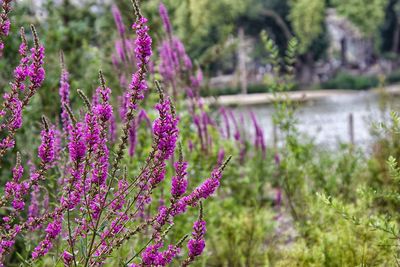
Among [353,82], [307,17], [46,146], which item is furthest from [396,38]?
[46,146]

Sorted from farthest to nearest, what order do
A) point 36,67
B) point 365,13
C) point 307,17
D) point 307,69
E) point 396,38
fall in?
point 396,38 → point 307,69 → point 365,13 → point 307,17 → point 36,67

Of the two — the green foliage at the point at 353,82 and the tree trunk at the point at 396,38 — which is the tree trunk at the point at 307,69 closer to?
the green foliage at the point at 353,82

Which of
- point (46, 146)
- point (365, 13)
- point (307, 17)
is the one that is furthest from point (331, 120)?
point (365, 13)

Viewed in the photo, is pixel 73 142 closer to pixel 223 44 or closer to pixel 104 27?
pixel 223 44

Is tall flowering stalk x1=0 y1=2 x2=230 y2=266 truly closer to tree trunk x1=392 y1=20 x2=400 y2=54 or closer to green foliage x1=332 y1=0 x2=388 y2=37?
green foliage x1=332 y1=0 x2=388 y2=37

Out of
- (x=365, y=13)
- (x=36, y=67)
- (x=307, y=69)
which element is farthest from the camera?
(x=307, y=69)

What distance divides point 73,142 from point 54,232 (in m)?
0.53

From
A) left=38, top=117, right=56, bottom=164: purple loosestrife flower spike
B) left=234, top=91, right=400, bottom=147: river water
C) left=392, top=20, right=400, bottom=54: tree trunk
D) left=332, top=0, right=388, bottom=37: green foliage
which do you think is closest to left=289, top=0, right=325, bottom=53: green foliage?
left=332, top=0, right=388, bottom=37: green foliage

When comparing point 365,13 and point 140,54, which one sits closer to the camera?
point 140,54

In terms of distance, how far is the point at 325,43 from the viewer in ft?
183

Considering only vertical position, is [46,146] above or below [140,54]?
below

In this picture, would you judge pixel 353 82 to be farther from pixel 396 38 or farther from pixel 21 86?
pixel 21 86

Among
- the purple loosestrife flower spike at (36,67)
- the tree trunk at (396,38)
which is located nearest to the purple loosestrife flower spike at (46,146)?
the purple loosestrife flower spike at (36,67)

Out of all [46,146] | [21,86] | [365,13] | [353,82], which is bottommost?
[353,82]
